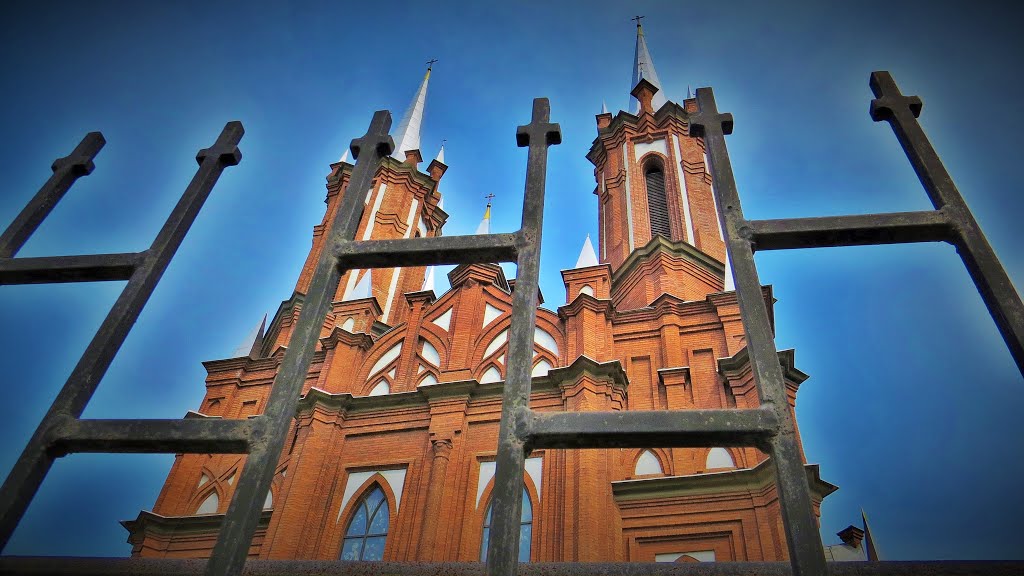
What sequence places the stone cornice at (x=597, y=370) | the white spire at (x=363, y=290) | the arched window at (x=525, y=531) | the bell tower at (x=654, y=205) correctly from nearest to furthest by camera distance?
the arched window at (x=525, y=531) < the stone cornice at (x=597, y=370) < the bell tower at (x=654, y=205) < the white spire at (x=363, y=290)

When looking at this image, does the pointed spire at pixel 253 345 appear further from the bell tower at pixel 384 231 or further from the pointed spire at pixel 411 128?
the pointed spire at pixel 411 128

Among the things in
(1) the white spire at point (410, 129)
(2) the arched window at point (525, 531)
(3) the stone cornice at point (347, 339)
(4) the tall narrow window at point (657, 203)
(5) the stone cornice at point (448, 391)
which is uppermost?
(1) the white spire at point (410, 129)

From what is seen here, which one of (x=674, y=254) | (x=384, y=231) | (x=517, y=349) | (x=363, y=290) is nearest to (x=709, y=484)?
(x=674, y=254)

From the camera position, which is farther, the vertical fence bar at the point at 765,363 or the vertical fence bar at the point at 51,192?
the vertical fence bar at the point at 51,192

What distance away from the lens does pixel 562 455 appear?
→ 38.6 feet

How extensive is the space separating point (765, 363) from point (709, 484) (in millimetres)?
8823

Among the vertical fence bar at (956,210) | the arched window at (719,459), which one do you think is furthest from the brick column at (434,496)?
the vertical fence bar at (956,210)


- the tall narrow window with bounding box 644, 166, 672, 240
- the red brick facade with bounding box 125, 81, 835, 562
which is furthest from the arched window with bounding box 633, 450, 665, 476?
the tall narrow window with bounding box 644, 166, 672, 240

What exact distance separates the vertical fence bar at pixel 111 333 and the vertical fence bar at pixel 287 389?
81 centimetres

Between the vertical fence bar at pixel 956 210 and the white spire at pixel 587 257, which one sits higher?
the white spire at pixel 587 257

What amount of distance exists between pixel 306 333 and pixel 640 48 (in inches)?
1162

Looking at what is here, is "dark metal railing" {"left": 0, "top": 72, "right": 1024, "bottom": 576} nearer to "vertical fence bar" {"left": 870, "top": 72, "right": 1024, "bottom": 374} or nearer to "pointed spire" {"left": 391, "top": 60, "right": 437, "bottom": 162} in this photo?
"vertical fence bar" {"left": 870, "top": 72, "right": 1024, "bottom": 374}

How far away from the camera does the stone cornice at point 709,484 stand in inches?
418

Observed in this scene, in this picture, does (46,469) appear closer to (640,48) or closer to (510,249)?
(510,249)
